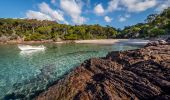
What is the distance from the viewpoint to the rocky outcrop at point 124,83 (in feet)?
38.3

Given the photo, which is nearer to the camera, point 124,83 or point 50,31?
point 124,83

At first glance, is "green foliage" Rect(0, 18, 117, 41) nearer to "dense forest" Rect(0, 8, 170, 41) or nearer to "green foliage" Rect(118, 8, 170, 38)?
"dense forest" Rect(0, 8, 170, 41)

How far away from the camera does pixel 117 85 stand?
12.9 metres

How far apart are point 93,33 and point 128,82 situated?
120 metres

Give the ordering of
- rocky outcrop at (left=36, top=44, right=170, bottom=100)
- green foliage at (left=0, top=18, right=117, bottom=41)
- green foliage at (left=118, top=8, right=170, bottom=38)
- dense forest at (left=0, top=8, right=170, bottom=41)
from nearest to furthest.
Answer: rocky outcrop at (left=36, top=44, right=170, bottom=100)
green foliage at (left=118, top=8, right=170, bottom=38)
dense forest at (left=0, top=8, right=170, bottom=41)
green foliage at (left=0, top=18, right=117, bottom=41)

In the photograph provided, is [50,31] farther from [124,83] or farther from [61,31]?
[124,83]

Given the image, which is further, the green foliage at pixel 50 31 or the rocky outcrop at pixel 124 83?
the green foliage at pixel 50 31

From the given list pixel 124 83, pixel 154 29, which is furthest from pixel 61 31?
pixel 124 83

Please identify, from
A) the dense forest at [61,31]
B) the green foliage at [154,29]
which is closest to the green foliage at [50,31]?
the dense forest at [61,31]

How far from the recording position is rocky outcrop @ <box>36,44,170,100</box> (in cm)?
1169

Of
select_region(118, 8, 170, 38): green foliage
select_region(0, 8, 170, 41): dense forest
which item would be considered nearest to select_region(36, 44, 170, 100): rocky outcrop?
select_region(118, 8, 170, 38): green foliage

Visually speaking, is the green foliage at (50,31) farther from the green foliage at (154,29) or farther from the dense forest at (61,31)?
the green foliage at (154,29)

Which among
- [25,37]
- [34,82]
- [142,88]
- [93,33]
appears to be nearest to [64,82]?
[142,88]

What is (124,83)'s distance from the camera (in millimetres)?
12961
